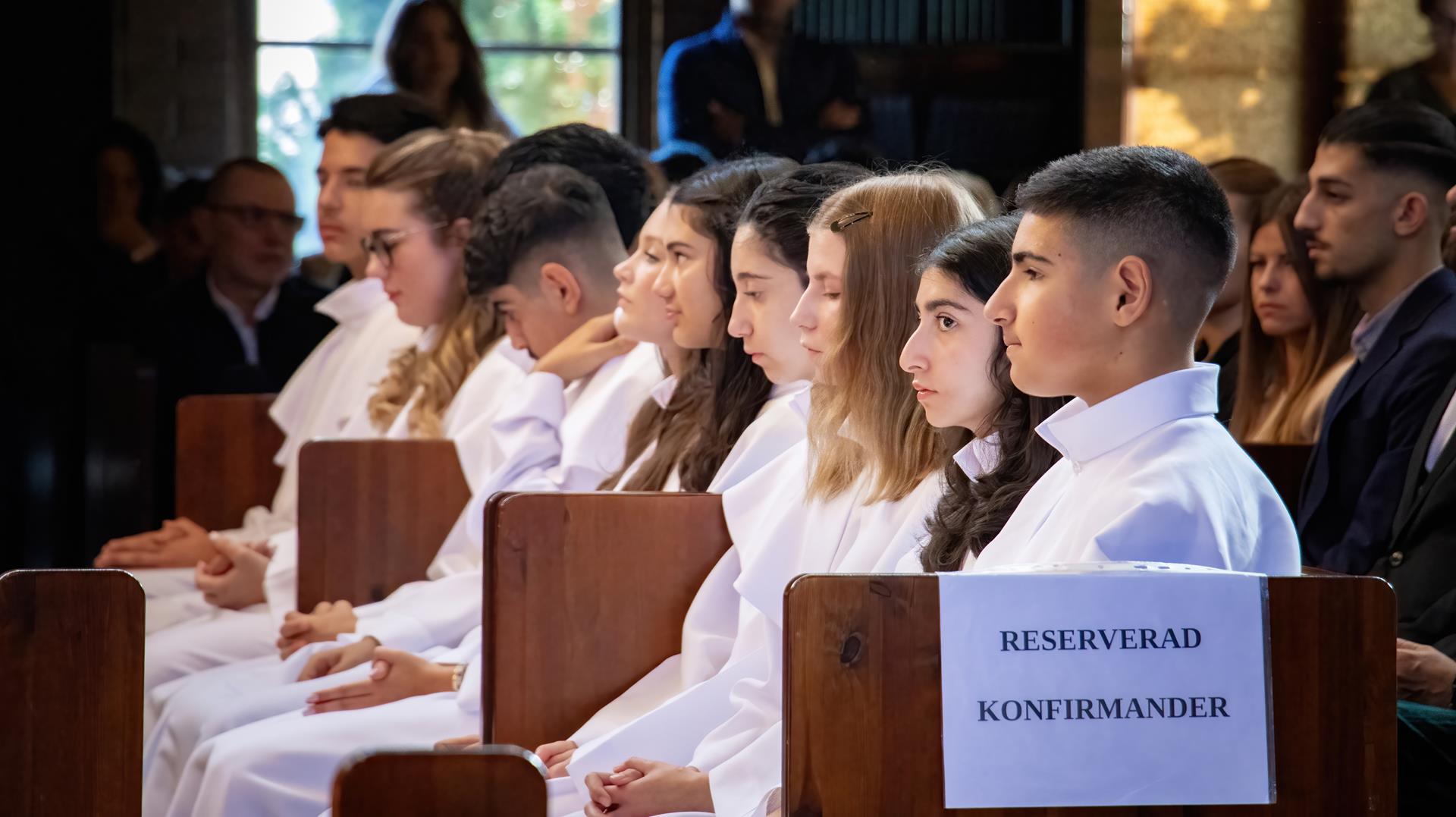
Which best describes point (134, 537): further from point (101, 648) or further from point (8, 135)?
point (101, 648)

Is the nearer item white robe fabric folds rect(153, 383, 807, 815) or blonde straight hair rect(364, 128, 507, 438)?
white robe fabric folds rect(153, 383, 807, 815)

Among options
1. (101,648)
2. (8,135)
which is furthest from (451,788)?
(8,135)

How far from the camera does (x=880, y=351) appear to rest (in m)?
2.17

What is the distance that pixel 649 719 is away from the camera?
232 cm

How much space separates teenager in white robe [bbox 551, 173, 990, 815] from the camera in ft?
6.95

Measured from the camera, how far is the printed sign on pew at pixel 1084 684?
1.38 meters

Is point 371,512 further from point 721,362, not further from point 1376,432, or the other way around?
point 1376,432

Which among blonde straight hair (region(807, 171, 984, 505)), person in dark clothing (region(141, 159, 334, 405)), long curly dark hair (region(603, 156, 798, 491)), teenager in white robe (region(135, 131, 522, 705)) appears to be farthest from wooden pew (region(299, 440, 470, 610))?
person in dark clothing (region(141, 159, 334, 405))

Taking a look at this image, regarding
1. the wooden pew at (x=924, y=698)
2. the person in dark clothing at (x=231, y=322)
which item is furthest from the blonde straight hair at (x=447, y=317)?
the wooden pew at (x=924, y=698)

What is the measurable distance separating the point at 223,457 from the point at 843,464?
2577 mm

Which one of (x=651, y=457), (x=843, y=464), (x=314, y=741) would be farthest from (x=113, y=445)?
(x=843, y=464)

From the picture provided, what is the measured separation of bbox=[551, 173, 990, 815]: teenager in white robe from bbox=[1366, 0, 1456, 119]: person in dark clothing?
10.8 feet

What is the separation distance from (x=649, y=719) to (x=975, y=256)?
2.60 ft

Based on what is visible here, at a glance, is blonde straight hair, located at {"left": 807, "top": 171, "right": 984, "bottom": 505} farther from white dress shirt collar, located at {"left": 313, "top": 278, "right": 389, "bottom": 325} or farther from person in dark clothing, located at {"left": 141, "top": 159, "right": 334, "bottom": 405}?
person in dark clothing, located at {"left": 141, "top": 159, "right": 334, "bottom": 405}
